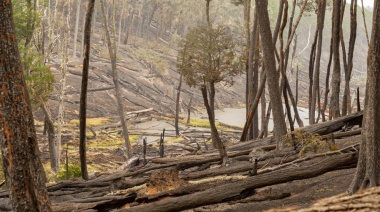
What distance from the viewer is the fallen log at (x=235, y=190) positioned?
6.86 m

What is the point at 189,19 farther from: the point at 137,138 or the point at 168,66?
the point at 137,138

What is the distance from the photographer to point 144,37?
65.1 metres

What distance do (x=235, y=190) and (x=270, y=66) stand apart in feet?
14.7

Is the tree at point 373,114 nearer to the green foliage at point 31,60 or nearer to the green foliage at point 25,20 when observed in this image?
the green foliage at point 31,60

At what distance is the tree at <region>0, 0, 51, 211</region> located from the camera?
5863mm

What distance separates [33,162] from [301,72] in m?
68.1

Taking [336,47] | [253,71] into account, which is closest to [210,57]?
[253,71]

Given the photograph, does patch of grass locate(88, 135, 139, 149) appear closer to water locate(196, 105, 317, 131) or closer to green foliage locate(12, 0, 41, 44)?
green foliage locate(12, 0, 41, 44)

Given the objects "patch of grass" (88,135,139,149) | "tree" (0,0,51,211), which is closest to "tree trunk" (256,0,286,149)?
"tree" (0,0,51,211)

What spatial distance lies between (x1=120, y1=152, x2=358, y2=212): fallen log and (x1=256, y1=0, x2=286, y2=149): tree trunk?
11.5 ft

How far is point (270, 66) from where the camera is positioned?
10.8 meters

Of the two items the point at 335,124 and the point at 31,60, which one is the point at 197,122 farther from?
the point at 335,124

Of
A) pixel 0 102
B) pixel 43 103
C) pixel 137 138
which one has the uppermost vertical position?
pixel 0 102

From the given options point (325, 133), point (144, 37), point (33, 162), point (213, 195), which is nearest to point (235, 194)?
point (213, 195)
